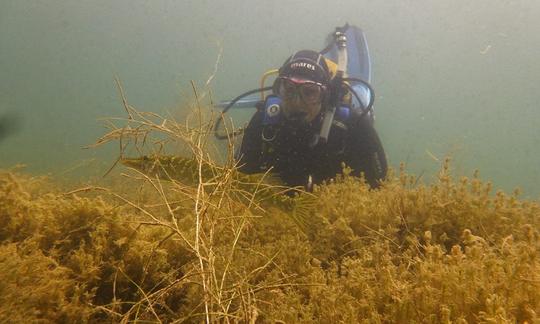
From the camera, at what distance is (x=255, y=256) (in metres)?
2.54

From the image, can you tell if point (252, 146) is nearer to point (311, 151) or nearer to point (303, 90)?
point (311, 151)

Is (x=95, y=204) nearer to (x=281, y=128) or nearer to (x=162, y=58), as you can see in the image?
(x=281, y=128)

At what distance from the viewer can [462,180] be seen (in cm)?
297

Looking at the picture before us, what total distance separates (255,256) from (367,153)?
376 centimetres

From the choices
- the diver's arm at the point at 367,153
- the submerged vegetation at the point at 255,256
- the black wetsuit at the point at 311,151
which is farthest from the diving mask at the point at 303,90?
the submerged vegetation at the point at 255,256

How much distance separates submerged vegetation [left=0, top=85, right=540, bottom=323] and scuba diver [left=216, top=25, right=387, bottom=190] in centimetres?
211

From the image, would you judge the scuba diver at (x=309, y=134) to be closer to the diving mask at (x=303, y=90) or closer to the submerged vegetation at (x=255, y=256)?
the diving mask at (x=303, y=90)

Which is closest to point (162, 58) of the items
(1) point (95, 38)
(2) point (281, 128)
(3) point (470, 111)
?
(1) point (95, 38)

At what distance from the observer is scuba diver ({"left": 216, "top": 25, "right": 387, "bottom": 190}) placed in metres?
5.54

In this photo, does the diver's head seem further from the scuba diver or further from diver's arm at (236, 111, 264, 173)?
diver's arm at (236, 111, 264, 173)

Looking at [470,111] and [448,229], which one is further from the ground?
[448,229]

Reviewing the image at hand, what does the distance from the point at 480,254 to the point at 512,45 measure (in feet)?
361

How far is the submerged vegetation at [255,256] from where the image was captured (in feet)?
5.34

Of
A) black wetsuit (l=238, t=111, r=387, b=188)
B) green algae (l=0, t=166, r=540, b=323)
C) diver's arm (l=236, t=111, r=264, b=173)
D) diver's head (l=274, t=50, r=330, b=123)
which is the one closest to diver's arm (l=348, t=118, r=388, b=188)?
black wetsuit (l=238, t=111, r=387, b=188)
